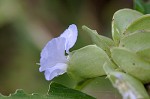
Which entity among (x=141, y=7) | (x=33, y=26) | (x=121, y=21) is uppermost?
(x=33, y=26)

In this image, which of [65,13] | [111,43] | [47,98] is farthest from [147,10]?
[65,13]

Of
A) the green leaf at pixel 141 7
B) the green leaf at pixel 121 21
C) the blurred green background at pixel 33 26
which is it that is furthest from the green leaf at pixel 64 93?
the blurred green background at pixel 33 26

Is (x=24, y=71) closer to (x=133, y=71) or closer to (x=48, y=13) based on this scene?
(x=48, y=13)

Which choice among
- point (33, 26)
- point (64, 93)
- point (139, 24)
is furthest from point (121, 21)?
point (33, 26)

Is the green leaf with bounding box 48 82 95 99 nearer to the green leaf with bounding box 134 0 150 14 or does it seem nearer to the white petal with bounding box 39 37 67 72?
the white petal with bounding box 39 37 67 72

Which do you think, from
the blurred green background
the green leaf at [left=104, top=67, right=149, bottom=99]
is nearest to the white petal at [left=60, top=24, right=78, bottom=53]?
the green leaf at [left=104, top=67, right=149, bottom=99]

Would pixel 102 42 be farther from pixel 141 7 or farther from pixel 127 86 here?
pixel 141 7
